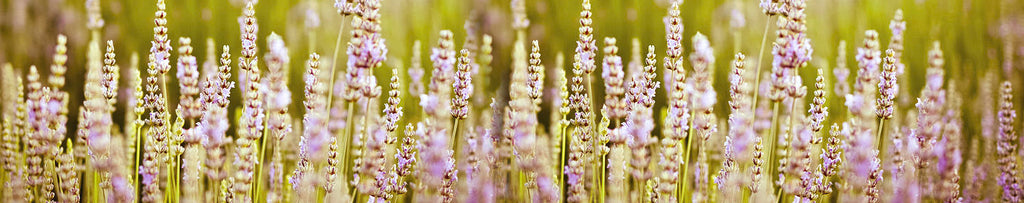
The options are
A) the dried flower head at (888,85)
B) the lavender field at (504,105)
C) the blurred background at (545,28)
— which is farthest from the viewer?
the blurred background at (545,28)

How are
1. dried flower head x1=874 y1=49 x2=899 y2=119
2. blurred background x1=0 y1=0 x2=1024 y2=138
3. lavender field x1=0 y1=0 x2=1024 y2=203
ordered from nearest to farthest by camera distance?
1. lavender field x1=0 y1=0 x2=1024 y2=203
2. dried flower head x1=874 y1=49 x2=899 y2=119
3. blurred background x1=0 y1=0 x2=1024 y2=138

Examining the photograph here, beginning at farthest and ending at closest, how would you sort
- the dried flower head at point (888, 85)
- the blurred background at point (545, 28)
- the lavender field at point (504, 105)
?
the blurred background at point (545, 28) < the dried flower head at point (888, 85) < the lavender field at point (504, 105)

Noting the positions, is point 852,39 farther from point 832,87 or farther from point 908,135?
point 908,135

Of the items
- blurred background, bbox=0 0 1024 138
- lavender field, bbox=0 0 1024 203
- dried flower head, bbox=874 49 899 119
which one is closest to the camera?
lavender field, bbox=0 0 1024 203

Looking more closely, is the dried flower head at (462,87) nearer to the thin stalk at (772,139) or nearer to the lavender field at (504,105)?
the lavender field at (504,105)

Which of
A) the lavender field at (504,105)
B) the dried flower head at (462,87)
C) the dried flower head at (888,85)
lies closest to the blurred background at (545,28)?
the lavender field at (504,105)

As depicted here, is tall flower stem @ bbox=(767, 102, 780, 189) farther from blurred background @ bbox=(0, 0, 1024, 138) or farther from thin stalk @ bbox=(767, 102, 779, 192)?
blurred background @ bbox=(0, 0, 1024, 138)

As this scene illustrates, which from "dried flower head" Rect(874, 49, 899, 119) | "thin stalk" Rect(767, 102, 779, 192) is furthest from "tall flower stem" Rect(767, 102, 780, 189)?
"dried flower head" Rect(874, 49, 899, 119)

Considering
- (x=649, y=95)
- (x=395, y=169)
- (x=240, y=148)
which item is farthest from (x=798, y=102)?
(x=240, y=148)
